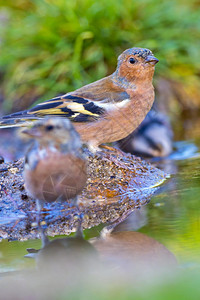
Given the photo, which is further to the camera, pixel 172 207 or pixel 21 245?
pixel 172 207

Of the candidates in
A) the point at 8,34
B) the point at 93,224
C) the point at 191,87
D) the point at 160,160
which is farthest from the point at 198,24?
the point at 93,224

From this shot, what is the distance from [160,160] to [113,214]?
7.87 feet

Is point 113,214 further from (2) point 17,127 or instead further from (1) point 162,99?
(1) point 162,99

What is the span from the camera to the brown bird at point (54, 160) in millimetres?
2611

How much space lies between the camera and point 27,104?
7395 mm

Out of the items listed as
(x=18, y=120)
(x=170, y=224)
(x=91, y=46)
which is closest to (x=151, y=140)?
(x=91, y=46)

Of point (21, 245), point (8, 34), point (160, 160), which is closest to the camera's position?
point (21, 245)

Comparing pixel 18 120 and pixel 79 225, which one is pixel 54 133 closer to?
pixel 79 225

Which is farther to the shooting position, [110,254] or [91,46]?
[91,46]

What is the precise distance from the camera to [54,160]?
261 centimetres

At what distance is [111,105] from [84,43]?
419 cm

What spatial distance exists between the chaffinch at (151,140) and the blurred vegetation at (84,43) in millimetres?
1163

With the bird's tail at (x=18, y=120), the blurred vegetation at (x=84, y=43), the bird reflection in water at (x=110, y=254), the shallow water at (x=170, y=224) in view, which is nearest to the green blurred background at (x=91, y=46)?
the blurred vegetation at (x=84, y=43)

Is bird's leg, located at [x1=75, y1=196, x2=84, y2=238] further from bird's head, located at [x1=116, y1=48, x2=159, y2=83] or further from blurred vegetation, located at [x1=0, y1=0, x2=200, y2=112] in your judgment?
blurred vegetation, located at [x1=0, y1=0, x2=200, y2=112]
